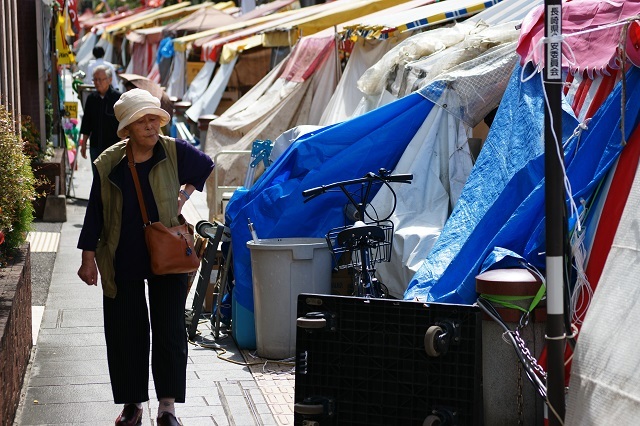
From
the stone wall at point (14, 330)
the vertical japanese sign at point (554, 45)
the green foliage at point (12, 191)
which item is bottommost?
the stone wall at point (14, 330)

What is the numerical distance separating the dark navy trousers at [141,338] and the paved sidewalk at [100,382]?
382 mm

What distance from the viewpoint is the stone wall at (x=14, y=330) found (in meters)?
5.45

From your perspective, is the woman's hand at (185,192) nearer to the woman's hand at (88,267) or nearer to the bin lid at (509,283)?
the woman's hand at (88,267)

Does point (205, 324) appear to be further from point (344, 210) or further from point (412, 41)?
point (412, 41)

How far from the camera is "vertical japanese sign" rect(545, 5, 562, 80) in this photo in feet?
13.5

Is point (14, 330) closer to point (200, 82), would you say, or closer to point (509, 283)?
point (509, 283)

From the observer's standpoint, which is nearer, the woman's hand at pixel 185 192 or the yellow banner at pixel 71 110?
the woman's hand at pixel 185 192

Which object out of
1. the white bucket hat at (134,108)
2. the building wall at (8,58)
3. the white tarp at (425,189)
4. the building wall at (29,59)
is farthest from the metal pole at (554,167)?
the building wall at (29,59)

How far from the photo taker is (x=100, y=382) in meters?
6.87

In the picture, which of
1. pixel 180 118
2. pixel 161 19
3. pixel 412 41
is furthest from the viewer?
pixel 161 19

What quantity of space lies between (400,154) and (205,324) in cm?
209

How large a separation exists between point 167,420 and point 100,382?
4.16 ft

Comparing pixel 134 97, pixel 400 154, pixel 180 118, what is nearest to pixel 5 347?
pixel 134 97

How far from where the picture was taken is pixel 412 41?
9195 millimetres
